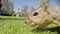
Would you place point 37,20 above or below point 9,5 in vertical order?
above

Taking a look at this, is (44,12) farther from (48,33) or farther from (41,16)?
(48,33)

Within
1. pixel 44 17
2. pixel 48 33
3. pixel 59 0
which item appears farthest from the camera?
pixel 59 0

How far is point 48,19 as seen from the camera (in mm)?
6480

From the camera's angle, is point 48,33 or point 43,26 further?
point 43,26

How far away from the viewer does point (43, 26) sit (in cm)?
671

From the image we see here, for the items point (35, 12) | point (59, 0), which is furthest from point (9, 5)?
point (35, 12)

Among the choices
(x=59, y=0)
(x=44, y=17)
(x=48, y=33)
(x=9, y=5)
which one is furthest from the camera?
(x=9, y=5)

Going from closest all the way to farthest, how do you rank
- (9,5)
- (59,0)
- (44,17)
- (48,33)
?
(48,33) → (44,17) → (59,0) → (9,5)

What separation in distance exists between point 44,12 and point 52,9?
0.35 meters

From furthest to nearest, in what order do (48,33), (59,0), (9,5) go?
(9,5)
(59,0)
(48,33)

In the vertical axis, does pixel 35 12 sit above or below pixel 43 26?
above

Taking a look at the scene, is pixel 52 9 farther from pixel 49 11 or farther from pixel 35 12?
pixel 35 12

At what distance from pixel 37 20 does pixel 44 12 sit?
1.48 feet

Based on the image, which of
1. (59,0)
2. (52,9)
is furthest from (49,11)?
(59,0)
